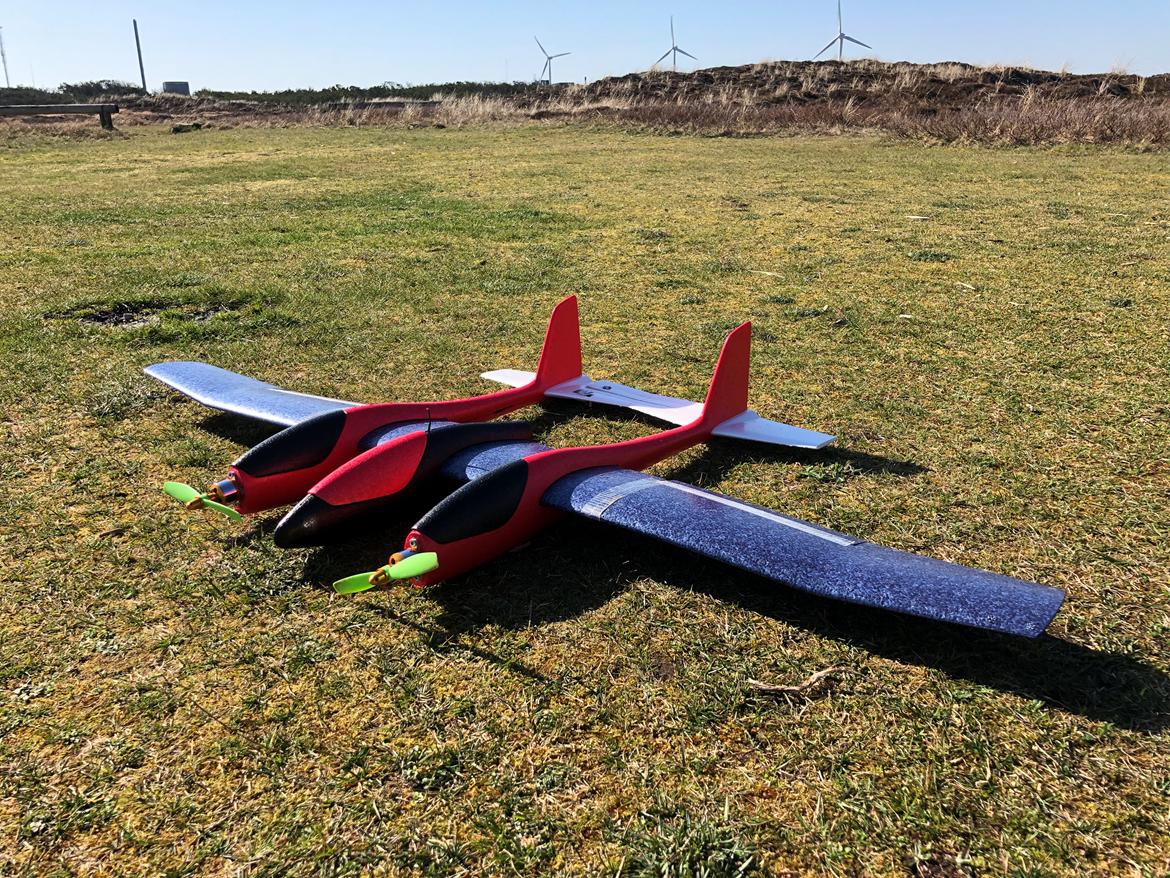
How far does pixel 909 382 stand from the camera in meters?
6.34

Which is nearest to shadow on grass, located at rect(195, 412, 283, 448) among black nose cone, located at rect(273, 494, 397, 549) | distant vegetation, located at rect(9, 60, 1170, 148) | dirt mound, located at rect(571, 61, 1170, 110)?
black nose cone, located at rect(273, 494, 397, 549)

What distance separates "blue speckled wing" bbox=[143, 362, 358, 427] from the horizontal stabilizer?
1563mm

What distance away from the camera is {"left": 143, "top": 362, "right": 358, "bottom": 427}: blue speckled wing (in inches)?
198

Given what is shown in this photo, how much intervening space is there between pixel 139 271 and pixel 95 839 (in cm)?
930

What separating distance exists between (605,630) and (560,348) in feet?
9.70

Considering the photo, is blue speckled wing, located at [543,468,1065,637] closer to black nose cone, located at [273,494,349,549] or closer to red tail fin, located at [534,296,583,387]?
black nose cone, located at [273,494,349,549]

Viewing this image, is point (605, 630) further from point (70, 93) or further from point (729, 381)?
point (70, 93)

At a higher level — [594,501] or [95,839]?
[594,501]

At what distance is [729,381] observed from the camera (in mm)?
5215

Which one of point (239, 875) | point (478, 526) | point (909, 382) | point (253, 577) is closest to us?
point (239, 875)

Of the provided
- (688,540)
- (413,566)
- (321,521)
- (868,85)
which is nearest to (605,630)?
(688,540)

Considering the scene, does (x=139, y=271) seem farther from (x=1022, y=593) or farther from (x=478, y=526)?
(x=1022, y=593)

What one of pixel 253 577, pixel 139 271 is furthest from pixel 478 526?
pixel 139 271

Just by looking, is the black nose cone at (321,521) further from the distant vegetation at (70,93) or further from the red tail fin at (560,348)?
the distant vegetation at (70,93)
